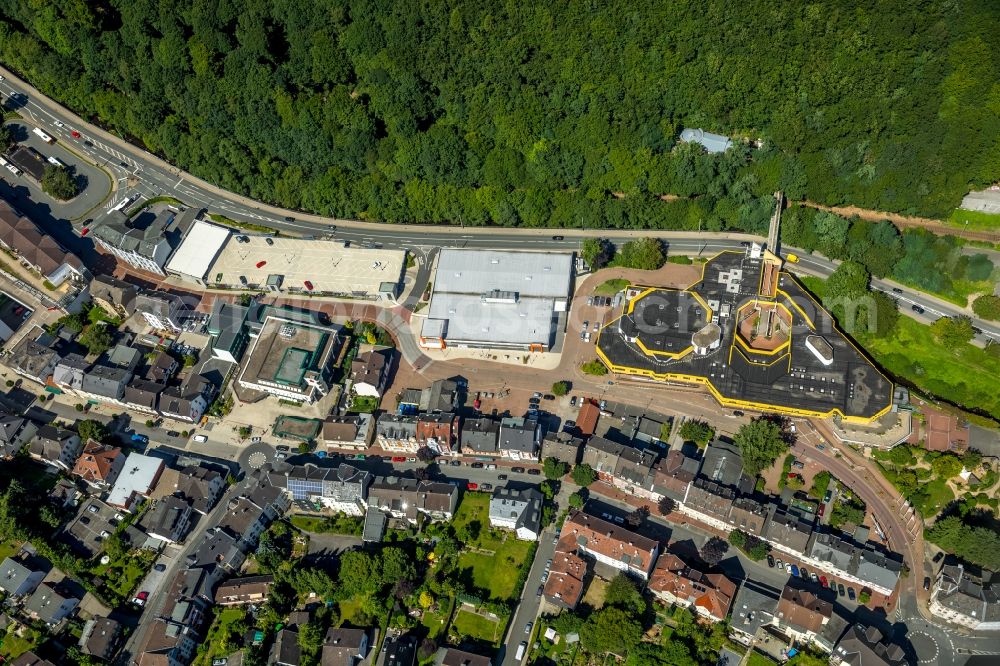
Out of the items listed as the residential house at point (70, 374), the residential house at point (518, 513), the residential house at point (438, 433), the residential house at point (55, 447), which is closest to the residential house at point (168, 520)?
the residential house at point (55, 447)

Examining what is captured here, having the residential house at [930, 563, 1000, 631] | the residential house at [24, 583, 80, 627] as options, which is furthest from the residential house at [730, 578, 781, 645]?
the residential house at [24, 583, 80, 627]

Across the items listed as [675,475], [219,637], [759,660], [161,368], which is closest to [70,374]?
[161,368]

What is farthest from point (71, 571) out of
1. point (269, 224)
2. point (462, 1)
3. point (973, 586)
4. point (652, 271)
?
point (973, 586)

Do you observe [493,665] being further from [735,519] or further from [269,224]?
[269,224]

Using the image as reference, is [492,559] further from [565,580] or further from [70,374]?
[70,374]

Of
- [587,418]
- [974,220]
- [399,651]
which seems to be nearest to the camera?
[399,651]

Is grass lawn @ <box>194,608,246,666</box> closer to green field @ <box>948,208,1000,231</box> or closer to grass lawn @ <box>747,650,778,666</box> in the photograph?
grass lawn @ <box>747,650,778,666</box>
